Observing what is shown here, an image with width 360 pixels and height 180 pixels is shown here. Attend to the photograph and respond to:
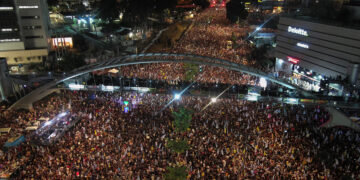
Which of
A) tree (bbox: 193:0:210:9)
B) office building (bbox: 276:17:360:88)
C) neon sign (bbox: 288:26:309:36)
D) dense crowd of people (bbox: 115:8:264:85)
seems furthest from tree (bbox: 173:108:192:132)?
tree (bbox: 193:0:210:9)

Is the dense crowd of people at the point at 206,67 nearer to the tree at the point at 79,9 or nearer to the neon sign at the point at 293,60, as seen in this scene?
the neon sign at the point at 293,60

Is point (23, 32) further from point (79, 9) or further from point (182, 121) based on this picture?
point (182, 121)


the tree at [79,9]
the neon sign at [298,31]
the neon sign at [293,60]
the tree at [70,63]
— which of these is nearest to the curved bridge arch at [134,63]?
the tree at [70,63]

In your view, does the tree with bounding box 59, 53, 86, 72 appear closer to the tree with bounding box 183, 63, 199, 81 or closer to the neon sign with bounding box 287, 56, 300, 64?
the tree with bounding box 183, 63, 199, 81

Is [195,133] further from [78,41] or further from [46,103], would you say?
[78,41]

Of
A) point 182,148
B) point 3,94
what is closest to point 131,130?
point 182,148

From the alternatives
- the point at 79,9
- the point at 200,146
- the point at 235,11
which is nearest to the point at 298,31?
the point at 200,146
